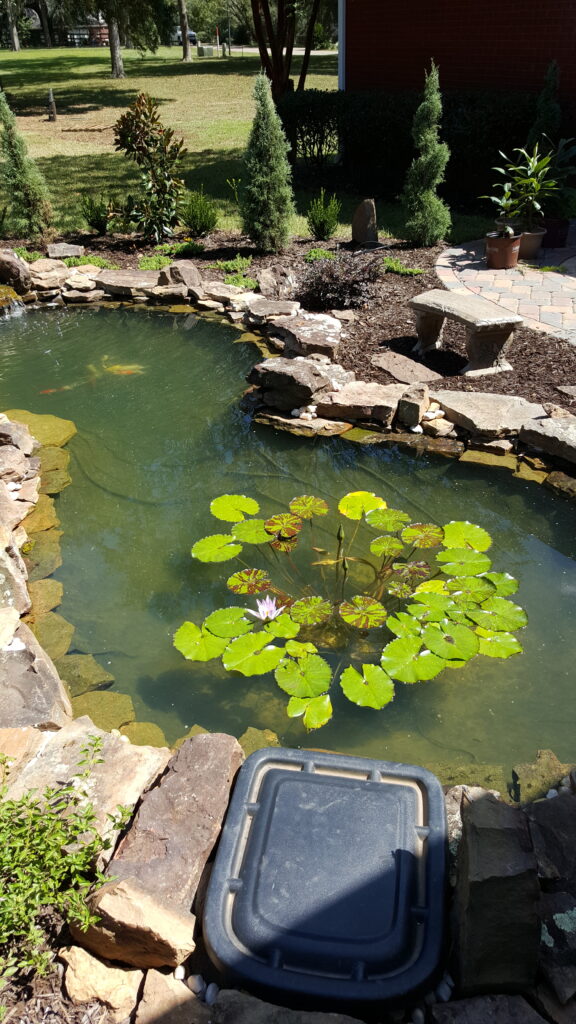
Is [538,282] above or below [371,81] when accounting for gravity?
below

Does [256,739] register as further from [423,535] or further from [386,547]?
[423,535]

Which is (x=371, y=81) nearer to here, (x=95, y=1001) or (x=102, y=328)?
(x=102, y=328)

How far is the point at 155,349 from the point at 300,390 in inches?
92.8

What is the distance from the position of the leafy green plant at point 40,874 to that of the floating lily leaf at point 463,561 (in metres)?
2.27

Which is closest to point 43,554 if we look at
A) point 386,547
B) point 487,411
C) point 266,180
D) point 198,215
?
point 386,547

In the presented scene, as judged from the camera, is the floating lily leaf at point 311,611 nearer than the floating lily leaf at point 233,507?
Yes

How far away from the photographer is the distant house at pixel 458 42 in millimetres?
10281

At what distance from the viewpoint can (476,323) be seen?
5652mm

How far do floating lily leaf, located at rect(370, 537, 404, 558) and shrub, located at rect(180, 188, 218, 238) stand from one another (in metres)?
7.08

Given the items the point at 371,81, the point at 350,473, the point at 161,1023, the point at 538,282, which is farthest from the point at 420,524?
the point at 371,81

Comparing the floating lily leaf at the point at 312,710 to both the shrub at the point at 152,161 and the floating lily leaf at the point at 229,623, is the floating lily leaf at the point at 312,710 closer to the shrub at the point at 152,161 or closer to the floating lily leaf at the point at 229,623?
the floating lily leaf at the point at 229,623

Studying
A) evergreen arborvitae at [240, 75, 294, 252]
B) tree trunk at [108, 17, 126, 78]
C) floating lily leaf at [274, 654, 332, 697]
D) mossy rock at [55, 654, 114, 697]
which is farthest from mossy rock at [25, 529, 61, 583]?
tree trunk at [108, 17, 126, 78]

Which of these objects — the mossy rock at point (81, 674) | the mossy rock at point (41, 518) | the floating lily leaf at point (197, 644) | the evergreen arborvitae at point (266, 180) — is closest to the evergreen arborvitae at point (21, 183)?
the evergreen arborvitae at point (266, 180)

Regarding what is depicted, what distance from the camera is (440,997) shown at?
6.67ft
